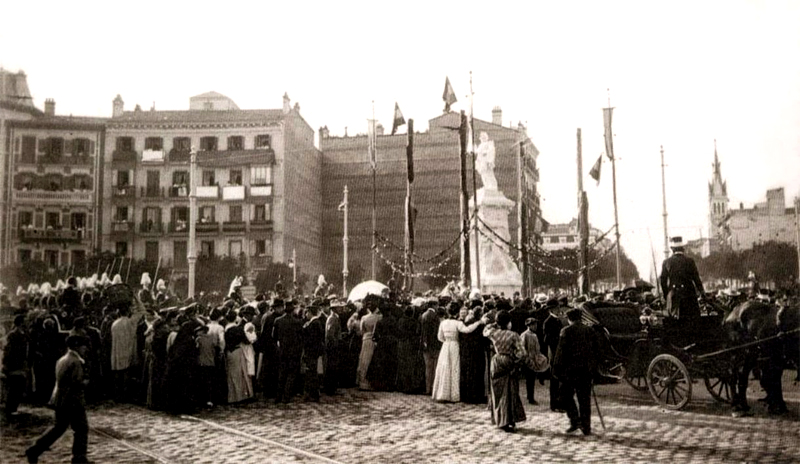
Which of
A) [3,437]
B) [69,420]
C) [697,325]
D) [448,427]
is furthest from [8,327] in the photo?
[697,325]

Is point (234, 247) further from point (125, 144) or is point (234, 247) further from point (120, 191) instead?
point (125, 144)

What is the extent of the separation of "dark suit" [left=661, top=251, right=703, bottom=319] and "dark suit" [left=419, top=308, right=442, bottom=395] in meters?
4.48

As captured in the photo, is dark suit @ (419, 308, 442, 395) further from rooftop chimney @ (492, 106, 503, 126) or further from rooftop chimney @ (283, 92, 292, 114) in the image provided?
rooftop chimney @ (492, 106, 503, 126)

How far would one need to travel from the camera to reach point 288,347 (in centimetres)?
1373

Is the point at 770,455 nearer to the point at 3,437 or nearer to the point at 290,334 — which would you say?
the point at 290,334

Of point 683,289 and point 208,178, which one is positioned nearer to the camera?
point 683,289

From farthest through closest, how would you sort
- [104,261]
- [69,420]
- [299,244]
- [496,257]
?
[299,244] < [104,261] < [496,257] < [69,420]

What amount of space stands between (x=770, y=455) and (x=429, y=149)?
221ft

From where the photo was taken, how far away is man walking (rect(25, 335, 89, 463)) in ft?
27.3

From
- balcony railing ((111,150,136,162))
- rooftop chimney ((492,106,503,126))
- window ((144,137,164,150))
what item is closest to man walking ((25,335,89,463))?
balcony railing ((111,150,136,162))

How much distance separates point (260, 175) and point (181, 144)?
6.55 m

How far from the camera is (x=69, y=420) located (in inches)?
332

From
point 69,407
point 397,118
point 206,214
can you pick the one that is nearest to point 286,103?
point 206,214

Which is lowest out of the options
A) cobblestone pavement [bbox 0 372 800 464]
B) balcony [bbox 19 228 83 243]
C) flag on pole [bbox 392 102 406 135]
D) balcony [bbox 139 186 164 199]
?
cobblestone pavement [bbox 0 372 800 464]
